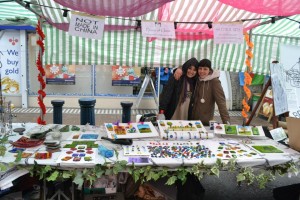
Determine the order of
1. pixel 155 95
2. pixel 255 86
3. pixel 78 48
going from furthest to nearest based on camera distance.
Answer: pixel 255 86, pixel 155 95, pixel 78 48

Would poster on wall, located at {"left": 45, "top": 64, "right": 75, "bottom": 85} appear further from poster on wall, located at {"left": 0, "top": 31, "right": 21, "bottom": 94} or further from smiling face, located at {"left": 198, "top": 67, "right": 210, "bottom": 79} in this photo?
smiling face, located at {"left": 198, "top": 67, "right": 210, "bottom": 79}

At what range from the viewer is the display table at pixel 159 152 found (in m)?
2.65

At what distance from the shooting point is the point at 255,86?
402 inches

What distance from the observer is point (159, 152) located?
9.66 feet

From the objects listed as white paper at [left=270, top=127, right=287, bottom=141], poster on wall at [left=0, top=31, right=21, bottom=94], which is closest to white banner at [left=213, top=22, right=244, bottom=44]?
white paper at [left=270, top=127, right=287, bottom=141]

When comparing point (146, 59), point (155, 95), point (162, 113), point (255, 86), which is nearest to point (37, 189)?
point (162, 113)

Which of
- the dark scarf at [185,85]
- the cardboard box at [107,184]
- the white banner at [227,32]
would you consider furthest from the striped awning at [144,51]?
the cardboard box at [107,184]

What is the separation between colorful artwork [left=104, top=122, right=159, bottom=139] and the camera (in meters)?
3.33

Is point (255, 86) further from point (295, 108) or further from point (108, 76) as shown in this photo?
point (295, 108)

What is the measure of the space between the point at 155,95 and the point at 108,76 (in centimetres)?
182

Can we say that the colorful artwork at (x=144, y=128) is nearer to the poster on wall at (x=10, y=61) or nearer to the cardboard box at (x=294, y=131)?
the cardboard box at (x=294, y=131)

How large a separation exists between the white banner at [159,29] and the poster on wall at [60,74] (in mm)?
6114

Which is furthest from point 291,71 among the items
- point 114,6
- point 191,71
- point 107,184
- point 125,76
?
point 125,76

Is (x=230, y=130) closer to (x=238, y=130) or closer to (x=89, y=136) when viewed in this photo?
(x=238, y=130)
